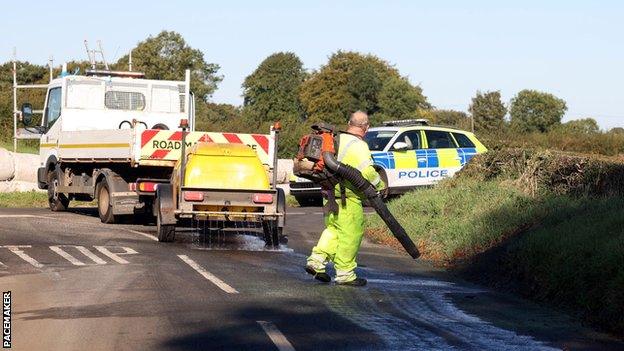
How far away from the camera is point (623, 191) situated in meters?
15.3

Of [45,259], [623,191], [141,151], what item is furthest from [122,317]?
[141,151]

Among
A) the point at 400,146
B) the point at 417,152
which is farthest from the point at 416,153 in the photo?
the point at 400,146

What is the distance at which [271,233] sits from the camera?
16.9m

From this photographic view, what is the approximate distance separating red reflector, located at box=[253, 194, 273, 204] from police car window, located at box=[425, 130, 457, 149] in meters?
10.2

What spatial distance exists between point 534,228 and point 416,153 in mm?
11507

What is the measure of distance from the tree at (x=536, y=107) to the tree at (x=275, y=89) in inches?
630

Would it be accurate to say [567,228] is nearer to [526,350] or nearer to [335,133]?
[335,133]

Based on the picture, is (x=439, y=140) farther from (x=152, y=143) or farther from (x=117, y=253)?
(x=117, y=253)

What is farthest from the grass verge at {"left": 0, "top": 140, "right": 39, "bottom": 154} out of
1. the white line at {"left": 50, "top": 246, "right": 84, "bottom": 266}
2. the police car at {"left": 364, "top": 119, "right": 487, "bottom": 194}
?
the white line at {"left": 50, "top": 246, "right": 84, "bottom": 266}

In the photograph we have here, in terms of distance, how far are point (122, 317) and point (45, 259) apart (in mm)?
4857

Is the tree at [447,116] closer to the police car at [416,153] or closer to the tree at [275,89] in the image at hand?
the tree at [275,89]

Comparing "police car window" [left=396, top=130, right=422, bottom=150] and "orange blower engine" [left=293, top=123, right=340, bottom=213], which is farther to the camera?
"police car window" [left=396, top=130, right=422, bottom=150]

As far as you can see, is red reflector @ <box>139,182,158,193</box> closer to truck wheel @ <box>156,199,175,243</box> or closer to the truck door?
truck wheel @ <box>156,199,175,243</box>

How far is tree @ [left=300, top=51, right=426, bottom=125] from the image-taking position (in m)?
79.4
